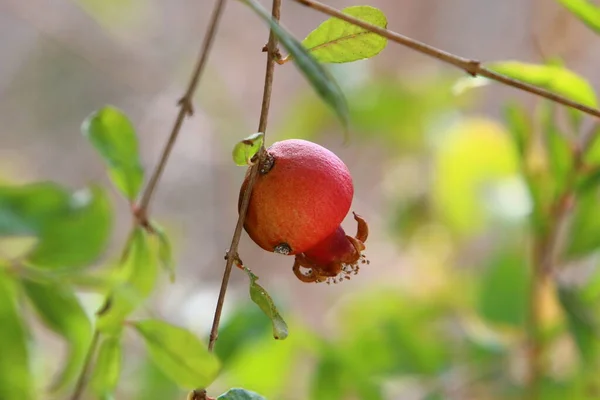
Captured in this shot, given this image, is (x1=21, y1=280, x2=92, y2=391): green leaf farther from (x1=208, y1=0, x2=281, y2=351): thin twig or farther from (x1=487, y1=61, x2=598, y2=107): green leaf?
(x1=487, y1=61, x2=598, y2=107): green leaf

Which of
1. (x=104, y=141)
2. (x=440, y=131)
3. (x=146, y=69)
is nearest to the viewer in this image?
(x=104, y=141)

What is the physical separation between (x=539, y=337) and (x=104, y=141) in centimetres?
51

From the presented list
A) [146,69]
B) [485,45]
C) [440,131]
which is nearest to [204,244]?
[146,69]

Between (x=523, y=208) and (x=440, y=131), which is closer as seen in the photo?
(x=523, y=208)

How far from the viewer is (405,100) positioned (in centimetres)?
128

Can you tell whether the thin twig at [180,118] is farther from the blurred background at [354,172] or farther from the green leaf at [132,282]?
the blurred background at [354,172]

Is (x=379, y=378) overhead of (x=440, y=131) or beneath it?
beneath

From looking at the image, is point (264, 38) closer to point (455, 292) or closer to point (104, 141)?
point (455, 292)

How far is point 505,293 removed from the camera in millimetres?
953

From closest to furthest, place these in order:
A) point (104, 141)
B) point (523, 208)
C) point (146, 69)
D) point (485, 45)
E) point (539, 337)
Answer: point (104, 141) < point (539, 337) < point (523, 208) < point (146, 69) < point (485, 45)

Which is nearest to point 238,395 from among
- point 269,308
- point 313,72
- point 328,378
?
point 269,308

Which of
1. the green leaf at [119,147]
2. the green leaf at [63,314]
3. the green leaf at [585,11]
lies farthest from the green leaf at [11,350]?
the green leaf at [585,11]

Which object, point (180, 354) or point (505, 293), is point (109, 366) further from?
point (505, 293)

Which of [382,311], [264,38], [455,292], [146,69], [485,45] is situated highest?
[485,45]
